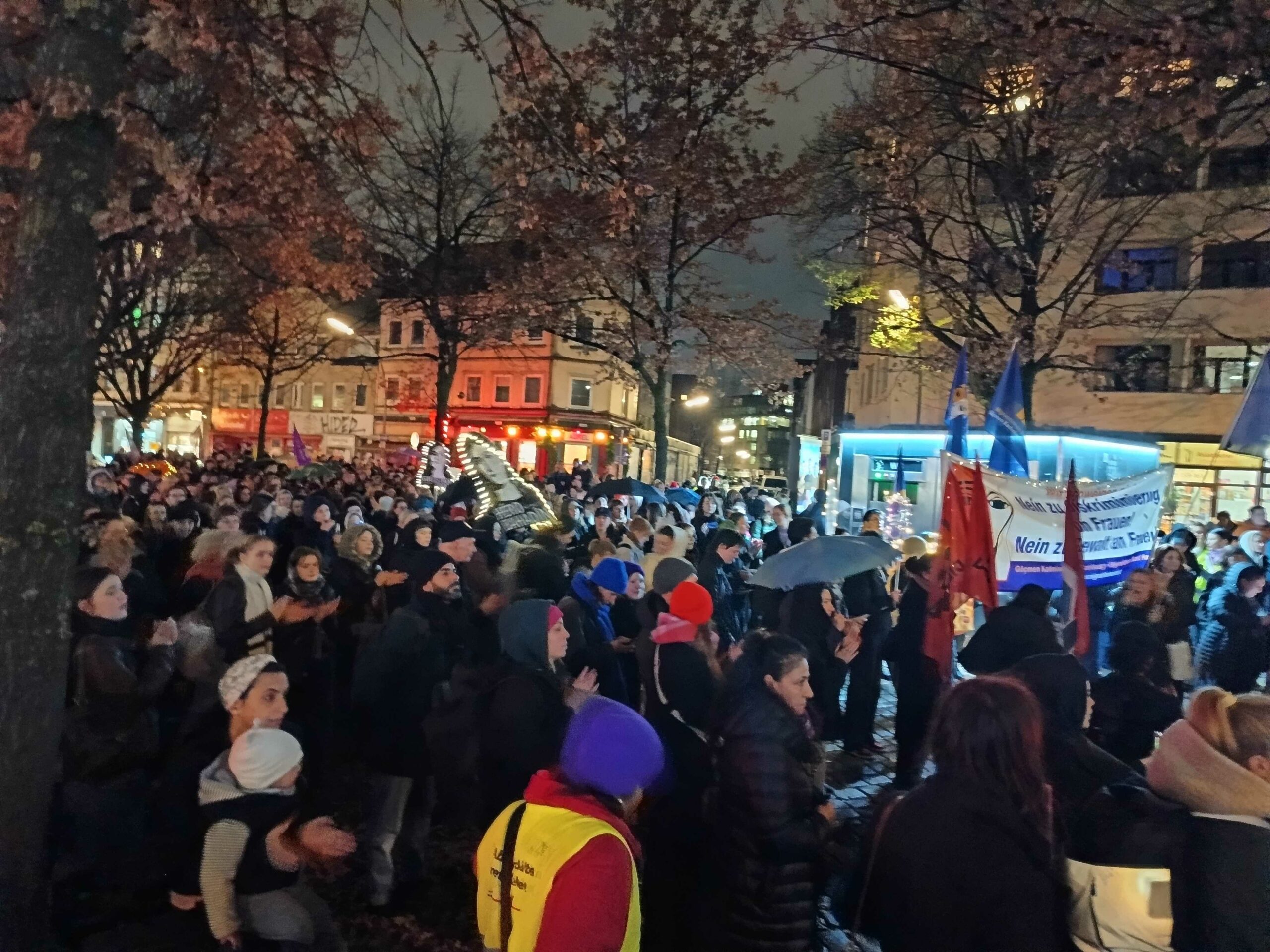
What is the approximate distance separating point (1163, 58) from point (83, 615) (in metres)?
8.40

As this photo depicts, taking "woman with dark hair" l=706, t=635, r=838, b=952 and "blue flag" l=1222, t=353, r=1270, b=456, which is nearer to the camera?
"woman with dark hair" l=706, t=635, r=838, b=952

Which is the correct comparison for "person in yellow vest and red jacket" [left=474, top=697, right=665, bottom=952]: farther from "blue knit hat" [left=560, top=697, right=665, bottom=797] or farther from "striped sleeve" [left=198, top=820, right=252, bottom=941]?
"striped sleeve" [left=198, top=820, right=252, bottom=941]

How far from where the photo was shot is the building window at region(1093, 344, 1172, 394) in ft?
80.9

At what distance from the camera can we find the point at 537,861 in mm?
2285

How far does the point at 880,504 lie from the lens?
1578cm

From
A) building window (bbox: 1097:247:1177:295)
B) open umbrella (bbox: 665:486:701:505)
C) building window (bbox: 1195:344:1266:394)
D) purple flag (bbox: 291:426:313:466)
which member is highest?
building window (bbox: 1097:247:1177:295)

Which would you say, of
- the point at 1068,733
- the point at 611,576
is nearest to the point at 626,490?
the point at 611,576

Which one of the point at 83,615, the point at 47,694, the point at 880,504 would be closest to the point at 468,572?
the point at 83,615

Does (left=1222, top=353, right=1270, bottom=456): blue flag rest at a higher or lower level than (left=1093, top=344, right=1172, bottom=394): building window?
lower

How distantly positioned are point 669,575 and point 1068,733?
253cm

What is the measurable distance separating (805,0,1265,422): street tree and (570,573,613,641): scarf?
4.86 m

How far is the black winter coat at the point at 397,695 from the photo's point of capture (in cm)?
461

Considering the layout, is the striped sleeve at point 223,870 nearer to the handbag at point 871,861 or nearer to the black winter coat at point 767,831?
the black winter coat at point 767,831

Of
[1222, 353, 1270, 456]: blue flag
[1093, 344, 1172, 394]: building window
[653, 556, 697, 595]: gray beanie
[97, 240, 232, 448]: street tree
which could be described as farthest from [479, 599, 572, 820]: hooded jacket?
[1093, 344, 1172, 394]: building window
